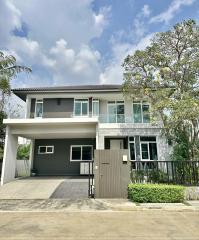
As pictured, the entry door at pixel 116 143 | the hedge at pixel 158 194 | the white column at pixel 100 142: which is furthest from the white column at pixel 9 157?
the hedge at pixel 158 194

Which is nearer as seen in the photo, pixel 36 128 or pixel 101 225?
pixel 101 225

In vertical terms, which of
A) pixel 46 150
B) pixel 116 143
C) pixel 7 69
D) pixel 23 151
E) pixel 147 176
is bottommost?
pixel 147 176

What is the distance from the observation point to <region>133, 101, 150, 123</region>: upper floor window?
56.4ft

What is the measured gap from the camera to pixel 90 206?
8.46m

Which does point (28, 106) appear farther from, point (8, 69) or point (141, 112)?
point (141, 112)

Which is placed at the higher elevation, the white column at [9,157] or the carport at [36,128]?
the carport at [36,128]

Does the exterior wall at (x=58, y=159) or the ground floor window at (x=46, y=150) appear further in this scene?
the ground floor window at (x=46, y=150)

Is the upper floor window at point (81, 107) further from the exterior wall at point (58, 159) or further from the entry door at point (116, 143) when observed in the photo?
the entry door at point (116, 143)

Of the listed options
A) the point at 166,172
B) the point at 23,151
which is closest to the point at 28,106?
the point at 23,151

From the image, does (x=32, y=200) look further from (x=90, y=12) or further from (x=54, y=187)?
(x=90, y=12)

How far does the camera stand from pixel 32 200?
392 inches

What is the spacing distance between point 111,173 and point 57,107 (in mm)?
11311

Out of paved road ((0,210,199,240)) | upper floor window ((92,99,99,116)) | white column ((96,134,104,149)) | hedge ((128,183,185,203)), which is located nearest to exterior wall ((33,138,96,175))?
upper floor window ((92,99,99,116))

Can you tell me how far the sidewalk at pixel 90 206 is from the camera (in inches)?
316
